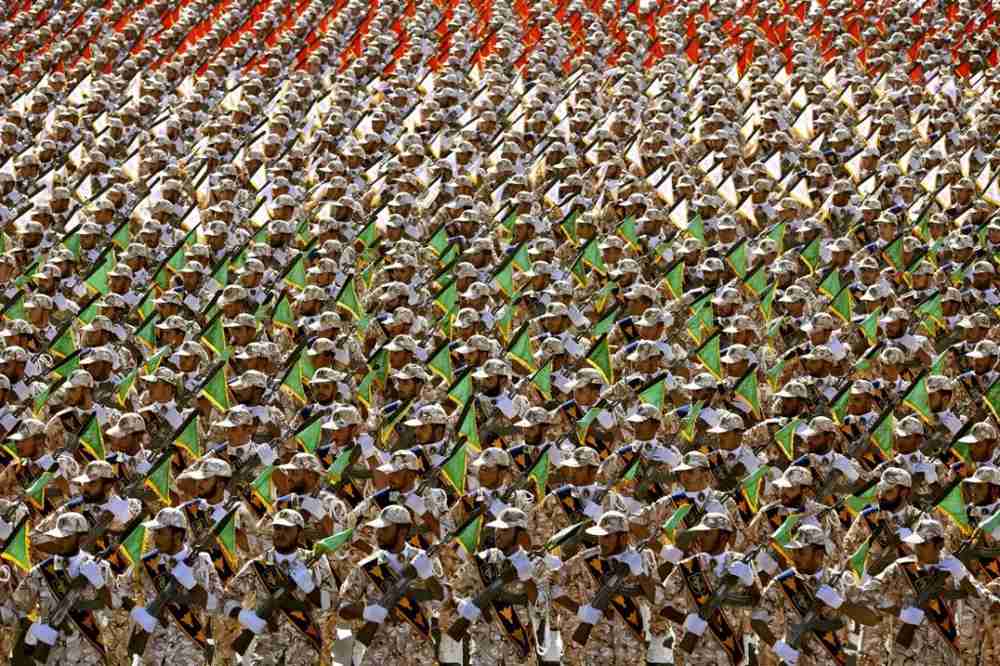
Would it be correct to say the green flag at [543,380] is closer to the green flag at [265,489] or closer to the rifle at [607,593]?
the green flag at [265,489]

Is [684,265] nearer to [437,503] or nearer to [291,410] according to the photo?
[291,410]

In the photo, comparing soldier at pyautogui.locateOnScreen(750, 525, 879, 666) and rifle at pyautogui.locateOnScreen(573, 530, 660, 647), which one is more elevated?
soldier at pyautogui.locateOnScreen(750, 525, 879, 666)

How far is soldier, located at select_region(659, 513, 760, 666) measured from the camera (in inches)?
298

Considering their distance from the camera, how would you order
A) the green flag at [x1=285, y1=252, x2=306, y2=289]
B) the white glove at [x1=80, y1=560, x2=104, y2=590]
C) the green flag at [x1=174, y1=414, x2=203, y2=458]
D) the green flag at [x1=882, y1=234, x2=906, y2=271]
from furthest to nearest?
the green flag at [x1=882, y1=234, x2=906, y2=271], the green flag at [x1=285, y1=252, x2=306, y2=289], the green flag at [x1=174, y1=414, x2=203, y2=458], the white glove at [x1=80, y1=560, x2=104, y2=590]

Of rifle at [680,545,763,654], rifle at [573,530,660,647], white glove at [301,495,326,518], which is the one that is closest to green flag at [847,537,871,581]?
rifle at [680,545,763,654]

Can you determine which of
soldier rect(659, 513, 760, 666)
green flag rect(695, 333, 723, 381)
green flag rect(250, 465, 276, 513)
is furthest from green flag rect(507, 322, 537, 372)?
soldier rect(659, 513, 760, 666)

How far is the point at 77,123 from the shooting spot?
17.1 meters

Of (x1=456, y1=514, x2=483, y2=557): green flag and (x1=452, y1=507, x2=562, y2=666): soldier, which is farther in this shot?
(x1=456, y1=514, x2=483, y2=557): green flag

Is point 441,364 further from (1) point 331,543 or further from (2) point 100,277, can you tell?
(2) point 100,277

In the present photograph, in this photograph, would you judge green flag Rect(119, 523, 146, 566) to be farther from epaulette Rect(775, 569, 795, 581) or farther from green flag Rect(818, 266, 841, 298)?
green flag Rect(818, 266, 841, 298)

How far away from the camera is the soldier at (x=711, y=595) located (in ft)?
24.8

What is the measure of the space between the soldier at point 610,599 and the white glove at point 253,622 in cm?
146

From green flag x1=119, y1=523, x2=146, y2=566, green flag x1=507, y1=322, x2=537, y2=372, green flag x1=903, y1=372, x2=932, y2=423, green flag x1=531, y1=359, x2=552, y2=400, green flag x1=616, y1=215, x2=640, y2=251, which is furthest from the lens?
green flag x1=616, y1=215, x2=640, y2=251

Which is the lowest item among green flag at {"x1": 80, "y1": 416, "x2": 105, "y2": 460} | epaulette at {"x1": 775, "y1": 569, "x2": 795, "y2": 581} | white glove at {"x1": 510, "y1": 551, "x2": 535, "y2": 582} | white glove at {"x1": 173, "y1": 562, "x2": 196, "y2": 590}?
green flag at {"x1": 80, "y1": 416, "x2": 105, "y2": 460}
